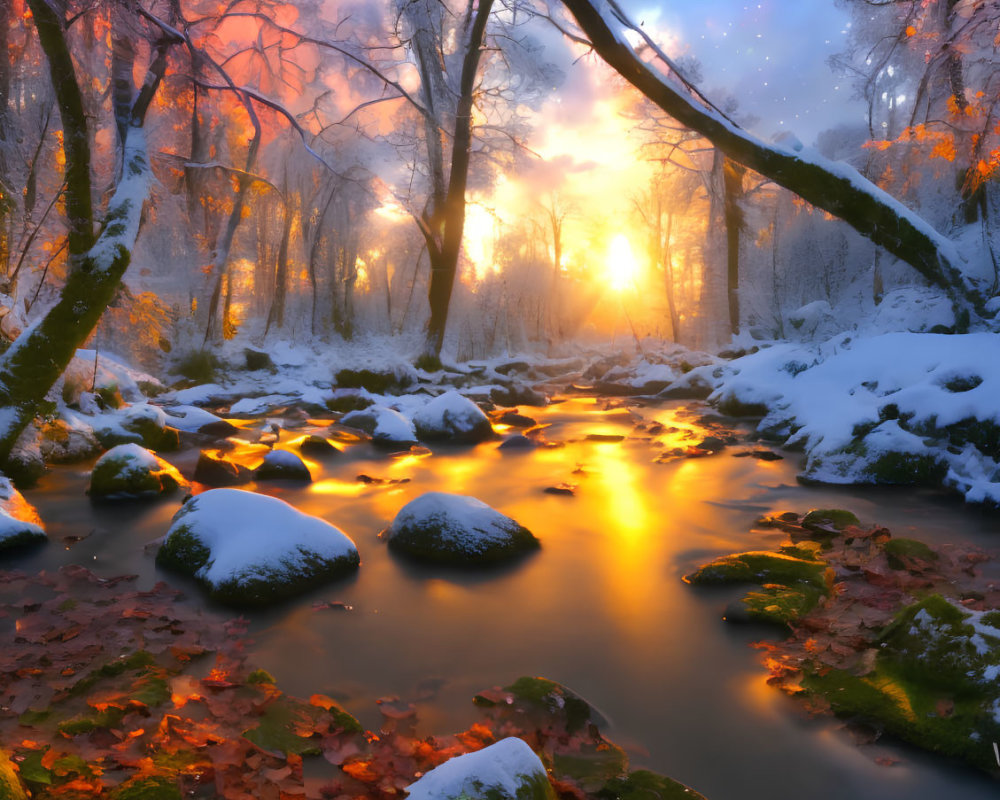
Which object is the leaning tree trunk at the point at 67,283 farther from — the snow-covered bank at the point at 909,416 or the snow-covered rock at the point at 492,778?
the snow-covered bank at the point at 909,416

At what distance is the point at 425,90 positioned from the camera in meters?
15.8

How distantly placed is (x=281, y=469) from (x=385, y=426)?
101 inches

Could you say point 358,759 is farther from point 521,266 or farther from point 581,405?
point 521,266

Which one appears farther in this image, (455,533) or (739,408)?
(739,408)

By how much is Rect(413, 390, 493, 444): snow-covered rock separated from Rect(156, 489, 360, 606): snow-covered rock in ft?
17.1

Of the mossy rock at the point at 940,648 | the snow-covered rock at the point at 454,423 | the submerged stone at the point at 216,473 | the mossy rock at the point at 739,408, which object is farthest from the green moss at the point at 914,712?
the mossy rock at the point at 739,408

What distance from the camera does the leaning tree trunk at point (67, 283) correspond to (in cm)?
544

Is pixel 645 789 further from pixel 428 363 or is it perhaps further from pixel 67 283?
pixel 428 363

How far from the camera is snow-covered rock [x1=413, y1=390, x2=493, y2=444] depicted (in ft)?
31.9

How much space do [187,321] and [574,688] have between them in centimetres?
1735

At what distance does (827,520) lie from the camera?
524 centimetres

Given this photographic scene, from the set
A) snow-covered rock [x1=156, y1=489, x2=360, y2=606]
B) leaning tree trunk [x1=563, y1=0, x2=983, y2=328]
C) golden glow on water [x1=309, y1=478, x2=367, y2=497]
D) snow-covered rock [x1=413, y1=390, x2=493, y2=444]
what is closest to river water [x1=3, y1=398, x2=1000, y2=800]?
golden glow on water [x1=309, y1=478, x2=367, y2=497]

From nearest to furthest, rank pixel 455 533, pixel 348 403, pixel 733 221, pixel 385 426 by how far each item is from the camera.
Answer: pixel 455 533, pixel 385 426, pixel 348 403, pixel 733 221

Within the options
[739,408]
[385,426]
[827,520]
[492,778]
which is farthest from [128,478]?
[739,408]
